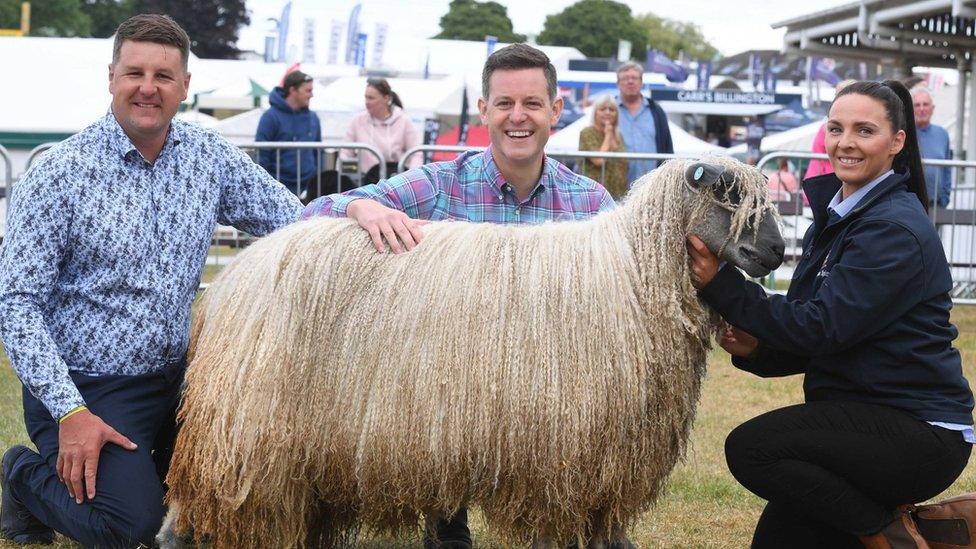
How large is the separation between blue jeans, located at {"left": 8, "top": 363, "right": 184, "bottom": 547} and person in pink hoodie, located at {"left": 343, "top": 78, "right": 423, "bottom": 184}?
6062 mm

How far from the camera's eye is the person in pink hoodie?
1013cm

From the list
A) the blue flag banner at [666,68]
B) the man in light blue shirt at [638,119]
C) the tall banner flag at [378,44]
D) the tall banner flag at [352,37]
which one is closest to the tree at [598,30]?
the blue flag banner at [666,68]

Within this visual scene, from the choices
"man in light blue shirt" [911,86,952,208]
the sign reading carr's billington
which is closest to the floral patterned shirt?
"man in light blue shirt" [911,86,952,208]

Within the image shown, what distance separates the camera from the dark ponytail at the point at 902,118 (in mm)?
3662

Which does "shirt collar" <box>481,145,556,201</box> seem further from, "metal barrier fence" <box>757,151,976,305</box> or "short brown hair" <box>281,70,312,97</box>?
"short brown hair" <box>281,70,312,97</box>

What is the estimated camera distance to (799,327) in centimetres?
351

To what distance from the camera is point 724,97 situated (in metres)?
35.5

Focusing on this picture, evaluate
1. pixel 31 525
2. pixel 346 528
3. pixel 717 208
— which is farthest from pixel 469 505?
pixel 31 525

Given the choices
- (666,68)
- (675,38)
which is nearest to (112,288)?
(666,68)

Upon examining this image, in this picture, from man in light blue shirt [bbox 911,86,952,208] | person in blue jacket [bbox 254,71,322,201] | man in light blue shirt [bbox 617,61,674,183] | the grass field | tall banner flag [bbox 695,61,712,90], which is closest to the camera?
the grass field

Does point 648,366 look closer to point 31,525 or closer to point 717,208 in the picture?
point 717,208

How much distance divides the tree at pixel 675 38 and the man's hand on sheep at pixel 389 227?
103 meters

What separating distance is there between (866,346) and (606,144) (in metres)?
6.38

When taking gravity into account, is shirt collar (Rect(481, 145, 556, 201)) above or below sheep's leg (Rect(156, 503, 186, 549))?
above
